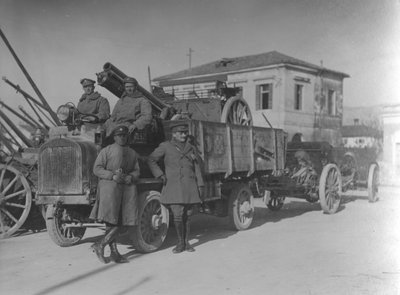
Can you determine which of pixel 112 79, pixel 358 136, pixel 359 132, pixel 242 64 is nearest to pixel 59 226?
pixel 112 79

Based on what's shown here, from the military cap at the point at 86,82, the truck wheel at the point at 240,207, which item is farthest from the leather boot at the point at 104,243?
the truck wheel at the point at 240,207

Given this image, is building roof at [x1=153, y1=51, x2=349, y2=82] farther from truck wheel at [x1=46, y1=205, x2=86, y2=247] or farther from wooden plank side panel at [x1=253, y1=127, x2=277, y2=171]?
truck wheel at [x1=46, y1=205, x2=86, y2=247]

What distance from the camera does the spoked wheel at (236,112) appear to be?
10.5 metres

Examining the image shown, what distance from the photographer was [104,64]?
25.3 feet

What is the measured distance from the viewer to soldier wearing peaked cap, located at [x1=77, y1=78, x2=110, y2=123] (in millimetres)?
7793

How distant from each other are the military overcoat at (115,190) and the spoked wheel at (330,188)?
19.8ft

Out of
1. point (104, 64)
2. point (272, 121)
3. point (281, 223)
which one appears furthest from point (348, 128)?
point (104, 64)

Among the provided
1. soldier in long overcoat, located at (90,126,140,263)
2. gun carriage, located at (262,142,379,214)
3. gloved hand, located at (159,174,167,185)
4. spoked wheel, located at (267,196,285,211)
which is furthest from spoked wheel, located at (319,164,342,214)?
soldier in long overcoat, located at (90,126,140,263)

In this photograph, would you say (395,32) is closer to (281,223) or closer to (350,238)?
(350,238)

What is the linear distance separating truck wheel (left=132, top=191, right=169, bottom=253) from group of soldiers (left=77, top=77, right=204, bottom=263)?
186 mm

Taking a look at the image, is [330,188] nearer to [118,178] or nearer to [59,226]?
[59,226]

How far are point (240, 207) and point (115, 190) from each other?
11.9ft

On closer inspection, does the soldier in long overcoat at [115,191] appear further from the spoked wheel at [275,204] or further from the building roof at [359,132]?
the building roof at [359,132]

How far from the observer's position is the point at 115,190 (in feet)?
19.6
